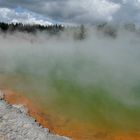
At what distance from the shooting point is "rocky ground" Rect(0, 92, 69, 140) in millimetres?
21953

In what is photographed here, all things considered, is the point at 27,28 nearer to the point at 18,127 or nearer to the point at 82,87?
the point at 82,87

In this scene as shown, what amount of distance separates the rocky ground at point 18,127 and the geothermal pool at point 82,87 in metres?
2.52

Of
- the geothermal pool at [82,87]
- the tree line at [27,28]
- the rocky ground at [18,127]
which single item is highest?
the rocky ground at [18,127]

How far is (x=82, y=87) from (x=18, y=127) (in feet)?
46.4

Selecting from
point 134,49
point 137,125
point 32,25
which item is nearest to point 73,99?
point 137,125

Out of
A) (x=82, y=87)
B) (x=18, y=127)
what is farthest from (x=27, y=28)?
(x=18, y=127)

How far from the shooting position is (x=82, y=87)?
36.3 meters

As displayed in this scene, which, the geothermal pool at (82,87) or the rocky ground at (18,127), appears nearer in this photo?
the rocky ground at (18,127)

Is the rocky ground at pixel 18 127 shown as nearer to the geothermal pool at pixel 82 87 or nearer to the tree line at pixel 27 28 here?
the geothermal pool at pixel 82 87

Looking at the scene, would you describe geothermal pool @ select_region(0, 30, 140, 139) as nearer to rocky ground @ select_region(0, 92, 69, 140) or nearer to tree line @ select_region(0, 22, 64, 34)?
rocky ground @ select_region(0, 92, 69, 140)

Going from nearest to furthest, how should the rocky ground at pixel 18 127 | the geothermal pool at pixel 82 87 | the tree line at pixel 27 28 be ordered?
1. the rocky ground at pixel 18 127
2. the geothermal pool at pixel 82 87
3. the tree line at pixel 27 28

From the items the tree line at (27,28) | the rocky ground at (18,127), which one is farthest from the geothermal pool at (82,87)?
the tree line at (27,28)

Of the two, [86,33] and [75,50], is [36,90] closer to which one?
[75,50]

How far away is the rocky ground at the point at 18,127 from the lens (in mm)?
21953
